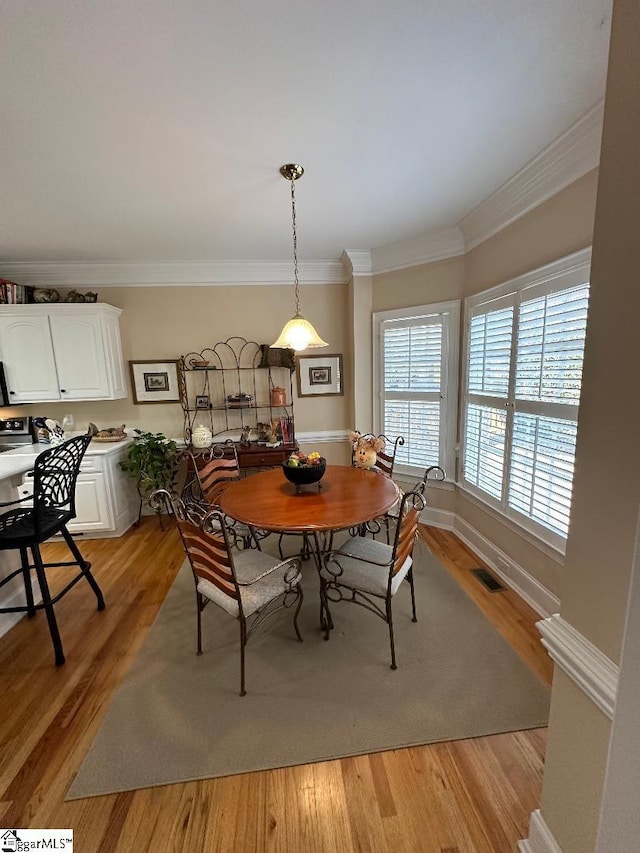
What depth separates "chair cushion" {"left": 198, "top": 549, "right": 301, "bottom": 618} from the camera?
1699 millimetres

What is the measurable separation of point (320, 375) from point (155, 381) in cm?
180

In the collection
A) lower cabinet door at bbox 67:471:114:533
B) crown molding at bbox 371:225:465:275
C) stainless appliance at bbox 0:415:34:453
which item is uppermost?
crown molding at bbox 371:225:465:275

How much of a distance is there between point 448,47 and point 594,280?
3.64 ft

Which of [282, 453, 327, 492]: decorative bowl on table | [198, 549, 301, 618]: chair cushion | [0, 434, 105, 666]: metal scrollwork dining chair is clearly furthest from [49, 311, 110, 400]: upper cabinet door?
[198, 549, 301, 618]: chair cushion

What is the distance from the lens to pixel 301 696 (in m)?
1.65

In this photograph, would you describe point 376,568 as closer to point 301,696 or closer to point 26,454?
point 301,696

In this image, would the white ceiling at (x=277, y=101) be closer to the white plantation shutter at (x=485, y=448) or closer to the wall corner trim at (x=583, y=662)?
the white plantation shutter at (x=485, y=448)

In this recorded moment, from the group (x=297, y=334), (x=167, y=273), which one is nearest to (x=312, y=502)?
(x=297, y=334)

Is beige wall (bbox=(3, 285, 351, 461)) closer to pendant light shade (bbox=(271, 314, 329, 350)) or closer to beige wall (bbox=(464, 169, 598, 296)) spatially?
beige wall (bbox=(464, 169, 598, 296))

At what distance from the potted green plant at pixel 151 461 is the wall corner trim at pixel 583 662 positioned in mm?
3311

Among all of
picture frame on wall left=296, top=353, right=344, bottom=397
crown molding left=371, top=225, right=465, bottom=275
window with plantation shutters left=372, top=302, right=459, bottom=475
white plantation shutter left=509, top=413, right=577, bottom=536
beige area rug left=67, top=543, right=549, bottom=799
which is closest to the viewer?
beige area rug left=67, top=543, right=549, bottom=799

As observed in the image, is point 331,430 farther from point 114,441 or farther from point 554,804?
point 554,804

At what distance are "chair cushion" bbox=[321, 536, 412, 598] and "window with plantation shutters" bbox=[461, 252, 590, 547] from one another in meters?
0.96

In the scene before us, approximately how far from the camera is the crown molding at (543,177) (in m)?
1.65
